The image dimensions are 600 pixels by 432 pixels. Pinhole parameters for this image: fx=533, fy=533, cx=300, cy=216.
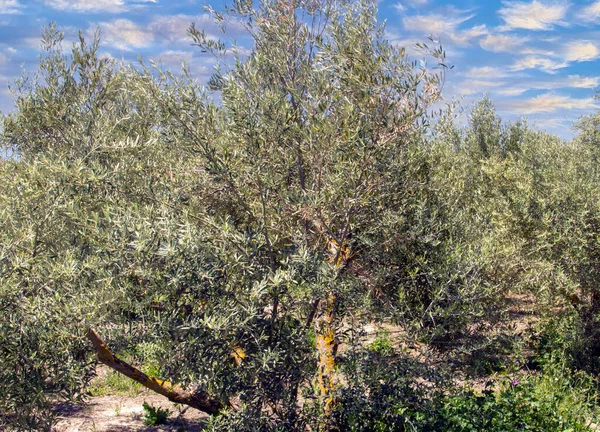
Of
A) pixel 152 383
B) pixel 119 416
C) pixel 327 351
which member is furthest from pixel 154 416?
pixel 327 351

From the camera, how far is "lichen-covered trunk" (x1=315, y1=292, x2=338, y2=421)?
23.8 feet

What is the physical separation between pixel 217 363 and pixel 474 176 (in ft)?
53.0

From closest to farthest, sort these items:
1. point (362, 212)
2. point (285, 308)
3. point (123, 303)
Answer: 1. point (123, 303)
2. point (285, 308)
3. point (362, 212)

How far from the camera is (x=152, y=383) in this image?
7777 mm

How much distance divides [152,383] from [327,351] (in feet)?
8.73

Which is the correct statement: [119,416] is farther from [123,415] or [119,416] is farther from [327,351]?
[327,351]

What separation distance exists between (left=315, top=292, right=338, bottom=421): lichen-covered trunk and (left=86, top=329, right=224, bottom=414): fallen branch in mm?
1596

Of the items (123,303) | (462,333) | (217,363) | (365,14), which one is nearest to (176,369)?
(217,363)

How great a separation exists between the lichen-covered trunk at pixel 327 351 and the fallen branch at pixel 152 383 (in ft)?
5.24

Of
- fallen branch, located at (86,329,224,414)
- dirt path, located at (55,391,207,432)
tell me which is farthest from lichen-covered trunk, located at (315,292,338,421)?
dirt path, located at (55,391,207,432)

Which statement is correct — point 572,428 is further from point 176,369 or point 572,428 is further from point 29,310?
point 29,310

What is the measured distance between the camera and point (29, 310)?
552 cm

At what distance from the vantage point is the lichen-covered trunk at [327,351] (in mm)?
7254

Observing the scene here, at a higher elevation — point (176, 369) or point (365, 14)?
point (365, 14)
